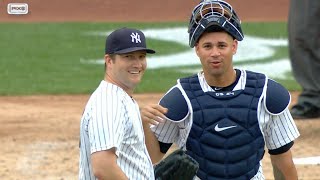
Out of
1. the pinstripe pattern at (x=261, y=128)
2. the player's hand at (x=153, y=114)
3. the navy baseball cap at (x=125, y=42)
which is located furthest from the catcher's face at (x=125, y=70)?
the pinstripe pattern at (x=261, y=128)

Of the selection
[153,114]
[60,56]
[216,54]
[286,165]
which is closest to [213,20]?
[216,54]

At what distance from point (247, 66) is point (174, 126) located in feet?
46.6

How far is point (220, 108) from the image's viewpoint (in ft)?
13.3

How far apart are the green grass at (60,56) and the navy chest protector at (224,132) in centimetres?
1100

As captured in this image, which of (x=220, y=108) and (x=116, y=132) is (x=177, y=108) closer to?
(x=220, y=108)

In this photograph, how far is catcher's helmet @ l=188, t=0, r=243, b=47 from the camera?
404 centimetres

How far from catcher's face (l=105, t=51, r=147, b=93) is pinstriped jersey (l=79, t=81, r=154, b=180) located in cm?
4

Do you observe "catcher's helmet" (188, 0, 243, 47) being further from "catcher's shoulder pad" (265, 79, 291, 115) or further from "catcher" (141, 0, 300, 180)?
"catcher's shoulder pad" (265, 79, 291, 115)

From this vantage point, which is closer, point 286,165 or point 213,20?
point 213,20

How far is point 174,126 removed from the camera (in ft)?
13.7

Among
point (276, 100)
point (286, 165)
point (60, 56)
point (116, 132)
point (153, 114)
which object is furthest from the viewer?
point (60, 56)

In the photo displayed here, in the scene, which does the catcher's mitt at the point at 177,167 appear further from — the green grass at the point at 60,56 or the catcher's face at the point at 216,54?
the green grass at the point at 60,56

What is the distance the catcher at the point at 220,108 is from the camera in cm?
404

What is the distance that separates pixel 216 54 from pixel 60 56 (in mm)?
15821
